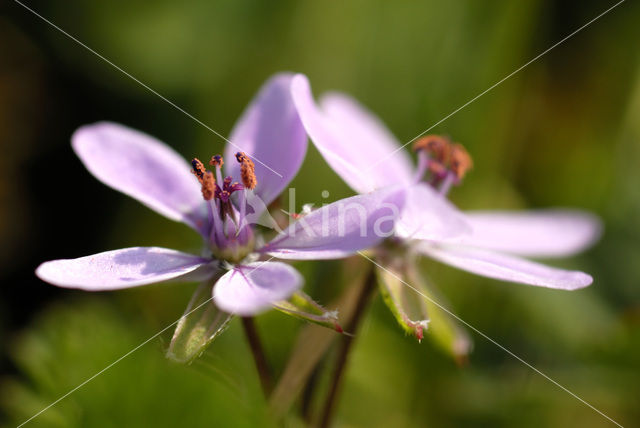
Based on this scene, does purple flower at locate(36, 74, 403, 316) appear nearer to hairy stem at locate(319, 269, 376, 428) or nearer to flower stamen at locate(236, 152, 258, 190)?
flower stamen at locate(236, 152, 258, 190)

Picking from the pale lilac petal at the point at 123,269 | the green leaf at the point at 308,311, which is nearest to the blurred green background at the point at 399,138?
the pale lilac petal at the point at 123,269

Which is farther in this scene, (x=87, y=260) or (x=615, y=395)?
(x=615, y=395)

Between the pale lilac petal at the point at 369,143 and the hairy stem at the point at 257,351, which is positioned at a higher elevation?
the pale lilac petal at the point at 369,143

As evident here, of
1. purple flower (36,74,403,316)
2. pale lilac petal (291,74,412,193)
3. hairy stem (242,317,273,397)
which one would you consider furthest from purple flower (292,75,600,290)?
hairy stem (242,317,273,397)

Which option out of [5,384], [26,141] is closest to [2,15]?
[26,141]

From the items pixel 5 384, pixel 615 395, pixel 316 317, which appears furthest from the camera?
pixel 615 395

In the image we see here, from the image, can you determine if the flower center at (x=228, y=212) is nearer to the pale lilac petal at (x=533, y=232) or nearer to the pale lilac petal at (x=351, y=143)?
the pale lilac petal at (x=351, y=143)

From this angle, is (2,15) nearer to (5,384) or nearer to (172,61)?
(172,61)
